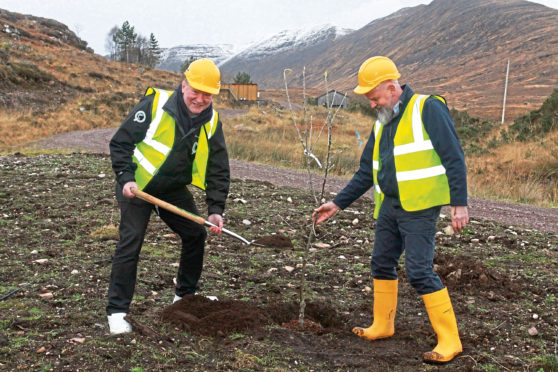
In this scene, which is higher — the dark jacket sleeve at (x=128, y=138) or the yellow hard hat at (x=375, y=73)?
the yellow hard hat at (x=375, y=73)

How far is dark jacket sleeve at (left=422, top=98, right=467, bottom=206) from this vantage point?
3.38m

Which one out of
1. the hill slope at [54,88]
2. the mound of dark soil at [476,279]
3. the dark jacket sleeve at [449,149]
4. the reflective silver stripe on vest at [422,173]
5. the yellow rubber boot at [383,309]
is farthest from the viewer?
the hill slope at [54,88]

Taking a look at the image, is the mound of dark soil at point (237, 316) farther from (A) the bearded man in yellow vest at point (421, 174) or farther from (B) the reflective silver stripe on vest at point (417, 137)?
(B) the reflective silver stripe on vest at point (417, 137)

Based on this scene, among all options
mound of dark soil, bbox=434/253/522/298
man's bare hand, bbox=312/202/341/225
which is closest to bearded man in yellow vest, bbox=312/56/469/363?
man's bare hand, bbox=312/202/341/225

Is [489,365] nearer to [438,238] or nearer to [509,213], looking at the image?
[438,238]

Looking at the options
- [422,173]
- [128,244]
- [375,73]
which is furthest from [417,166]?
[128,244]

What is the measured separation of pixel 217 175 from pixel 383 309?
1607 millimetres

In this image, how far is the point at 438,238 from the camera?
7.11 m

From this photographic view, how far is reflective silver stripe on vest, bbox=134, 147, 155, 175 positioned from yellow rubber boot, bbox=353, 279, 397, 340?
1832mm

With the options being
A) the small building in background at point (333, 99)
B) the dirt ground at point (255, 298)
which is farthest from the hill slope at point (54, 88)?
the dirt ground at point (255, 298)

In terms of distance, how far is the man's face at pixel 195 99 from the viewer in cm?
374

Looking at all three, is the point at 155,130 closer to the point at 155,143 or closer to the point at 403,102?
the point at 155,143

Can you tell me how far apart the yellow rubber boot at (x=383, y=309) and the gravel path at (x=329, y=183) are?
5321mm

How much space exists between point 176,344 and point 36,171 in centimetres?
803
